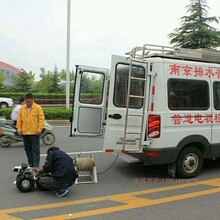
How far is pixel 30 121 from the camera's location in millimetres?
7766

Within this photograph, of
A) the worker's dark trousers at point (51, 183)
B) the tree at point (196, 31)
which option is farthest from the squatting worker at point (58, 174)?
the tree at point (196, 31)

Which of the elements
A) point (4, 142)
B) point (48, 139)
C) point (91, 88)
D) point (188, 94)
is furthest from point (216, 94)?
point (4, 142)

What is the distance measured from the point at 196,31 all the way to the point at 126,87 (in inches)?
804

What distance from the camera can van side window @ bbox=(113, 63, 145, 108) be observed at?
7145 mm

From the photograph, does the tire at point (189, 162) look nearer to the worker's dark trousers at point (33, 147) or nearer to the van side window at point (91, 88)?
the van side window at point (91, 88)

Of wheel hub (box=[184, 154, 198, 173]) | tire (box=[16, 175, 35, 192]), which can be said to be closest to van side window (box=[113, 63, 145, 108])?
wheel hub (box=[184, 154, 198, 173])

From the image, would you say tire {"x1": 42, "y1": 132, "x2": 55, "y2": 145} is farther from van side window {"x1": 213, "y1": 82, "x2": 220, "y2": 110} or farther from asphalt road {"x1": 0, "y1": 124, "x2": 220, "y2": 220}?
van side window {"x1": 213, "y1": 82, "x2": 220, "y2": 110}

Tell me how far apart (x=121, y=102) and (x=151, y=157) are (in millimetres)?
1134

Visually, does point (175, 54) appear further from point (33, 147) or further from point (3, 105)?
point (3, 105)

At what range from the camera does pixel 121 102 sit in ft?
23.5

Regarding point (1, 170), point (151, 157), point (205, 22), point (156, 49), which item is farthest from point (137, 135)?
point (205, 22)

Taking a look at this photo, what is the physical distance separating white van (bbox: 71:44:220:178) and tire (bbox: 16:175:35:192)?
1.46m

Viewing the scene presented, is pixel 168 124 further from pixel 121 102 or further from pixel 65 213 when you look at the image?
pixel 65 213

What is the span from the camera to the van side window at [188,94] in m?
7.25
